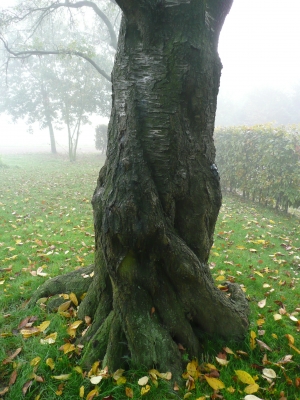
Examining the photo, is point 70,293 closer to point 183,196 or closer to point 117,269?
point 117,269

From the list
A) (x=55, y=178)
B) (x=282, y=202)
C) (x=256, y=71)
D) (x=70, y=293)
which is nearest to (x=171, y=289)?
(x=70, y=293)

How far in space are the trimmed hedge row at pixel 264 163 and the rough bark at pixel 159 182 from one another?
22.2ft

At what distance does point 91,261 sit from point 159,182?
2788mm

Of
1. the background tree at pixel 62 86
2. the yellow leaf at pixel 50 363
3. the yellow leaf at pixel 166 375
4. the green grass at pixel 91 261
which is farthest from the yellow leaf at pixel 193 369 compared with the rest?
the background tree at pixel 62 86

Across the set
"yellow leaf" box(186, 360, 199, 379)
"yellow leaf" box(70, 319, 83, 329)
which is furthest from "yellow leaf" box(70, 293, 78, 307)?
"yellow leaf" box(186, 360, 199, 379)

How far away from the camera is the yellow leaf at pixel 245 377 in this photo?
214cm

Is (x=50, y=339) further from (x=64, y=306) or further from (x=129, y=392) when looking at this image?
(x=129, y=392)

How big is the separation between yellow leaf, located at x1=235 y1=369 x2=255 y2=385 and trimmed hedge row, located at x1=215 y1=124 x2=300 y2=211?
712cm

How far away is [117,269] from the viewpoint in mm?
2283

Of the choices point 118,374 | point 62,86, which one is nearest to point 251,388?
point 118,374

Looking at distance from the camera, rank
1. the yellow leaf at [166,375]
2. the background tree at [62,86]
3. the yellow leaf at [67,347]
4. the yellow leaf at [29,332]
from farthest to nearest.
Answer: the background tree at [62,86] < the yellow leaf at [29,332] < the yellow leaf at [67,347] < the yellow leaf at [166,375]

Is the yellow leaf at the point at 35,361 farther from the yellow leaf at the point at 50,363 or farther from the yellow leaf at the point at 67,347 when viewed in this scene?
the yellow leaf at the point at 67,347

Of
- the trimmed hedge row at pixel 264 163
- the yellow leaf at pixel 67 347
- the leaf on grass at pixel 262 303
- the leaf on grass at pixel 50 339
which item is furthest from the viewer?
the trimmed hedge row at pixel 264 163

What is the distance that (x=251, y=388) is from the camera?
2082 mm
